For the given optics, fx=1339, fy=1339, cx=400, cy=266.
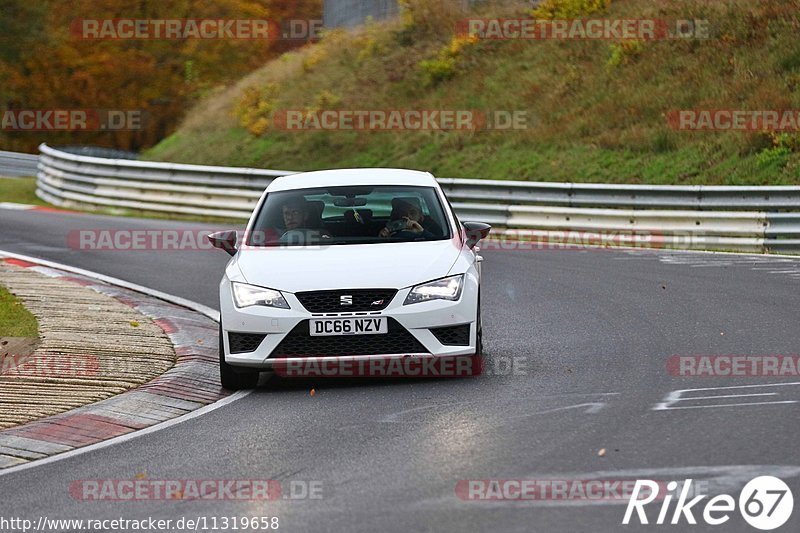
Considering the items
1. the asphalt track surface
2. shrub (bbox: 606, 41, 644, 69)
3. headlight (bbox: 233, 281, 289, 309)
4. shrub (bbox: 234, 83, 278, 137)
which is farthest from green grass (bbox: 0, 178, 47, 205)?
headlight (bbox: 233, 281, 289, 309)

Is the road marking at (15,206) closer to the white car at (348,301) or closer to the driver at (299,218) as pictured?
the driver at (299,218)

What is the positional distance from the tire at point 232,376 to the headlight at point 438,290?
1.36m

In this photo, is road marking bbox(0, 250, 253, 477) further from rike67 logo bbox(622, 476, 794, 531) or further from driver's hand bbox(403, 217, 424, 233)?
rike67 logo bbox(622, 476, 794, 531)

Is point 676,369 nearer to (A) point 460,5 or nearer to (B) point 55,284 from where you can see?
(B) point 55,284

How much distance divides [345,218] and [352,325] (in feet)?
5.24

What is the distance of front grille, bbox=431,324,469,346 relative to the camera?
963 cm

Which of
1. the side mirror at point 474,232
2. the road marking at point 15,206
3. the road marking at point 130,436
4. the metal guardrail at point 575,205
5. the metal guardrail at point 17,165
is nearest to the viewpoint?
the road marking at point 130,436

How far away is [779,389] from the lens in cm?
891

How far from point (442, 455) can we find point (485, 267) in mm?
10219

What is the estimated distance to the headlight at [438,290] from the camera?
31.4 ft

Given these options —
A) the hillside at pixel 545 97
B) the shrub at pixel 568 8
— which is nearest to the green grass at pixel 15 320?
the hillside at pixel 545 97

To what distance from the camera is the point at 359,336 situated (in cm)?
951

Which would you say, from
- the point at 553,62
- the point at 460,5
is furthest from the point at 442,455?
the point at 460,5

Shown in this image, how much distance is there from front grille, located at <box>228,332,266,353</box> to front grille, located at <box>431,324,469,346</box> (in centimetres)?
127
